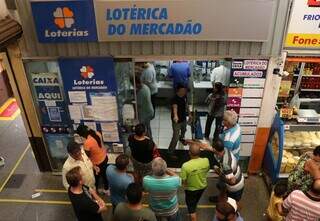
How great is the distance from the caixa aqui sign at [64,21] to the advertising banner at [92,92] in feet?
1.40

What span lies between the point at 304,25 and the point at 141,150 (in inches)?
132

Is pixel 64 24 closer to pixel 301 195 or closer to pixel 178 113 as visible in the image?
pixel 178 113

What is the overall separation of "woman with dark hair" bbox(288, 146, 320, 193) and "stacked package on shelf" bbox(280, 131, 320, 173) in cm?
113

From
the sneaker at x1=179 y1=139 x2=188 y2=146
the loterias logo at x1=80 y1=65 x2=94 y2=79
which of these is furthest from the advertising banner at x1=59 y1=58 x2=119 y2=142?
the sneaker at x1=179 y1=139 x2=188 y2=146

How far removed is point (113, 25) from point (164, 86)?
4.21 metres

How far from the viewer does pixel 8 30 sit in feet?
15.8

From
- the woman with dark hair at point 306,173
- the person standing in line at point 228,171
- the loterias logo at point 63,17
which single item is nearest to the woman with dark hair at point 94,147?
the loterias logo at point 63,17

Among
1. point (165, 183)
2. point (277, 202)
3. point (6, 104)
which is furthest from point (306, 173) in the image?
point (6, 104)

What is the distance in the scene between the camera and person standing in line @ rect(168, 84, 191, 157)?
6270 millimetres

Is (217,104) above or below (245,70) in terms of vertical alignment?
below

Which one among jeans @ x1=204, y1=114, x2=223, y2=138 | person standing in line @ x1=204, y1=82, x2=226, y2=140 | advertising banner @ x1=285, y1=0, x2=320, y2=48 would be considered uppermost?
advertising banner @ x1=285, y1=0, x2=320, y2=48

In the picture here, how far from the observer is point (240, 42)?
5.12 metres

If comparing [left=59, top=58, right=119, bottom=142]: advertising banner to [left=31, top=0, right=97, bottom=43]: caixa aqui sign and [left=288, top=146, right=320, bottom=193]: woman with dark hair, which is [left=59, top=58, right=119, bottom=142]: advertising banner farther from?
[left=288, top=146, right=320, bottom=193]: woman with dark hair

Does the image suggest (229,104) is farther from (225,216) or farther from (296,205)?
(225,216)
